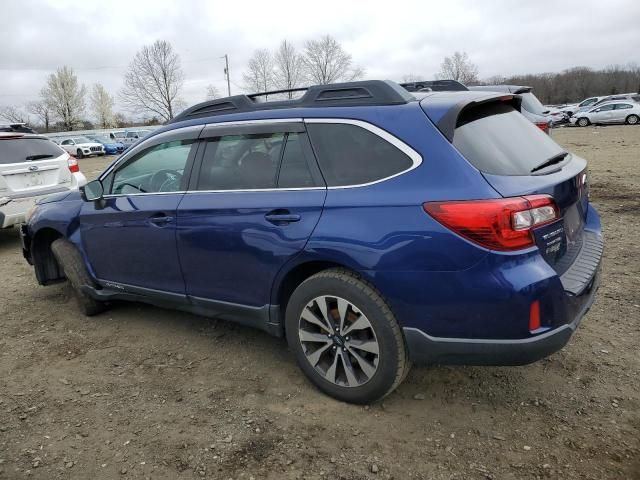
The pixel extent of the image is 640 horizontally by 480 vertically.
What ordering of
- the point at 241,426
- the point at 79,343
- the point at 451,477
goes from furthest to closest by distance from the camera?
the point at 79,343, the point at 241,426, the point at 451,477

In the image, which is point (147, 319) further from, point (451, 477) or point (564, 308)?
point (564, 308)

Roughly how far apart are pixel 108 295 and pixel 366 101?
2.79 metres

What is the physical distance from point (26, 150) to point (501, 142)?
22.3ft

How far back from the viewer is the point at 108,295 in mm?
4348

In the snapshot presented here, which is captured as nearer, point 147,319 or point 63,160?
point 147,319

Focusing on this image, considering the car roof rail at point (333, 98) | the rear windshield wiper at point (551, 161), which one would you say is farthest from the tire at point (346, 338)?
the rear windshield wiper at point (551, 161)

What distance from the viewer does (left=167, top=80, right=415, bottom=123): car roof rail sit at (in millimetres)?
2904

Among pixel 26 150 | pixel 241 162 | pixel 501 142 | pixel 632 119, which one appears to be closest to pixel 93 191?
pixel 241 162

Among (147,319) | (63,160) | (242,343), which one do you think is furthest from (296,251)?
(63,160)

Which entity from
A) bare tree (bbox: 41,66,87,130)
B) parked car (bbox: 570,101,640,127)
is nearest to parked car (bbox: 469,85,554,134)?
parked car (bbox: 570,101,640,127)

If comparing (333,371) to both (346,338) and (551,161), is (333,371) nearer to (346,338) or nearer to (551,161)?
(346,338)

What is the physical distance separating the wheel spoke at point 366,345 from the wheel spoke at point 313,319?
6.1 inches

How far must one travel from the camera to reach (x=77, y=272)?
445 centimetres

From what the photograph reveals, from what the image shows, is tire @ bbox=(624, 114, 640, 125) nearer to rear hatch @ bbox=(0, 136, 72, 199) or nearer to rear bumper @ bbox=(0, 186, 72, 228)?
rear hatch @ bbox=(0, 136, 72, 199)
